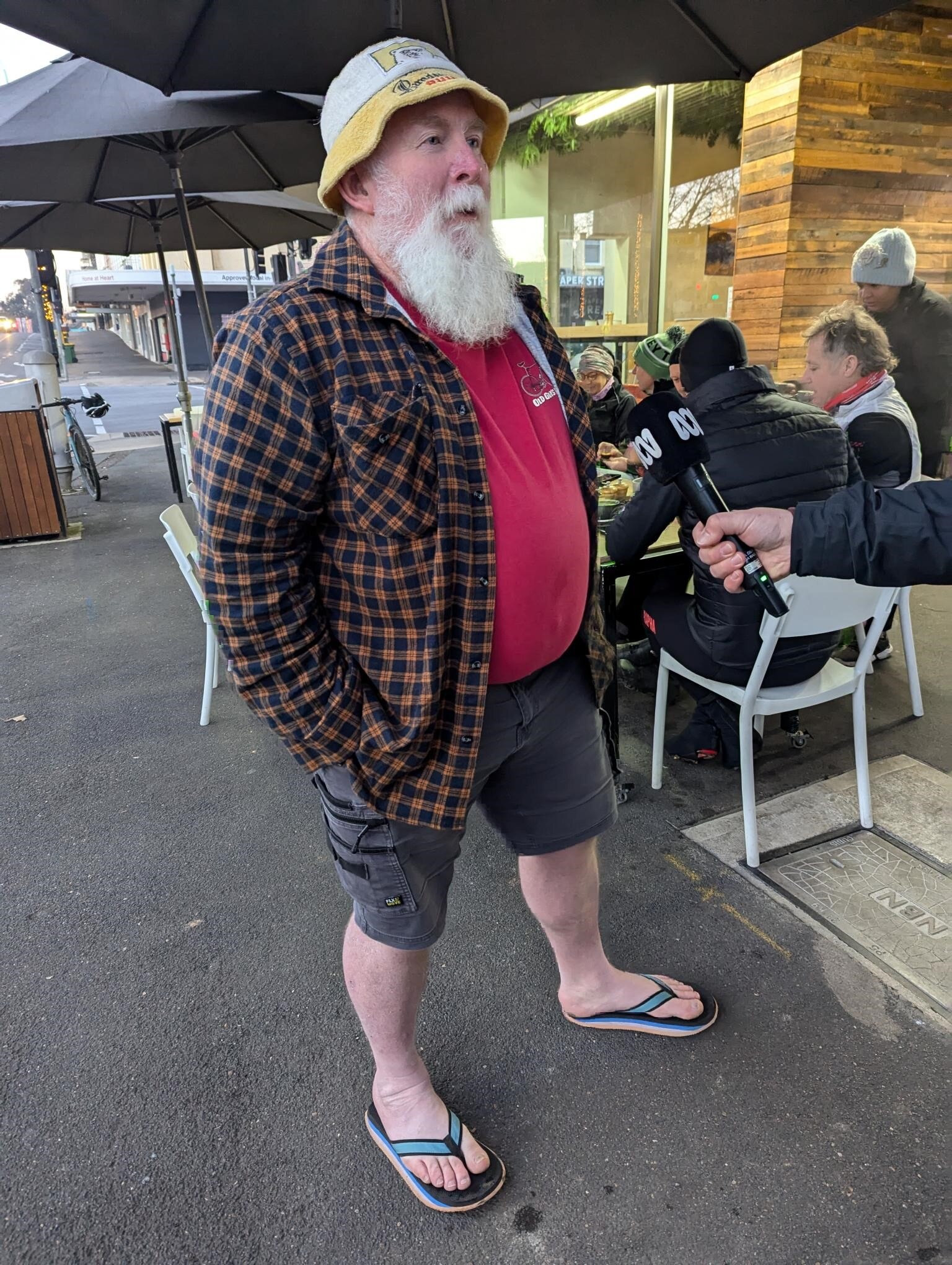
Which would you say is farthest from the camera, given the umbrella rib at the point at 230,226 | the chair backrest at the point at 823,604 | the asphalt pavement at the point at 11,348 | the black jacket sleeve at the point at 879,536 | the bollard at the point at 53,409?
the asphalt pavement at the point at 11,348

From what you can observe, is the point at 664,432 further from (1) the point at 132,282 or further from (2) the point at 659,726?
(1) the point at 132,282

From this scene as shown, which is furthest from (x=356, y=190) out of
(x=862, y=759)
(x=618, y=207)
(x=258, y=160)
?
(x=618, y=207)

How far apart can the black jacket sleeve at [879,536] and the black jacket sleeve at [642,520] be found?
1.19 m

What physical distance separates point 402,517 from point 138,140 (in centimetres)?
530

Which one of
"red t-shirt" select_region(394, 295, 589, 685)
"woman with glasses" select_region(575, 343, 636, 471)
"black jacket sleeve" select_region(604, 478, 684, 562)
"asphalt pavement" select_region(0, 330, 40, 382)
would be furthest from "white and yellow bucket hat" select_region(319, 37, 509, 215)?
"asphalt pavement" select_region(0, 330, 40, 382)

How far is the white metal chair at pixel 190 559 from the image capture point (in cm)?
352

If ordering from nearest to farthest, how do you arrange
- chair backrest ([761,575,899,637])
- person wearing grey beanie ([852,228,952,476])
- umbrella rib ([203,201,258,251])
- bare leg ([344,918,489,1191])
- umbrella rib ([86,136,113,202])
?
bare leg ([344,918,489,1191]) < chair backrest ([761,575,899,637]) < person wearing grey beanie ([852,228,952,476]) < umbrella rib ([86,136,113,202]) < umbrella rib ([203,201,258,251])

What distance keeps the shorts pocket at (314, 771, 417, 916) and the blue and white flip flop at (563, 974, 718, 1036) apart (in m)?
0.83

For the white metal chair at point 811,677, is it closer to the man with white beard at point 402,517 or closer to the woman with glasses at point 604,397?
the man with white beard at point 402,517

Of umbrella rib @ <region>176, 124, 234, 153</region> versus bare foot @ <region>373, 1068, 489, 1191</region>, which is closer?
bare foot @ <region>373, 1068, 489, 1191</region>

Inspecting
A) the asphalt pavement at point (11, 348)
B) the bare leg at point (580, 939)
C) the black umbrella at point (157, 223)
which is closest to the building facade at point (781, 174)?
the black umbrella at point (157, 223)

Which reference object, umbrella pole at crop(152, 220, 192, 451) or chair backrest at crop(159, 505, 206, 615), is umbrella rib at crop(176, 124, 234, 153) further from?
chair backrest at crop(159, 505, 206, 615)

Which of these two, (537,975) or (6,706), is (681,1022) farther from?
(6,706)

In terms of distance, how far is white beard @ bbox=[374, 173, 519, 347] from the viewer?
1.41m
